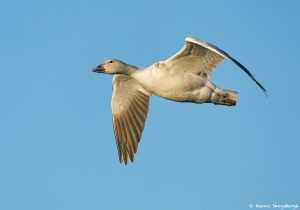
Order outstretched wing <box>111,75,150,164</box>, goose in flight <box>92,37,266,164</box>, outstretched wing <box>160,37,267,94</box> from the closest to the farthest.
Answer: outstretched wing <box>160,37,267,94</box> → goose in flight <box>92,37,266,164</box> → outstretched wing <box>111,75,150,164</box>

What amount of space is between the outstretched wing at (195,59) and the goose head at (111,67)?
1847 mm

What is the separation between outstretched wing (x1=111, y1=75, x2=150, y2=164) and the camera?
22094 millimetres

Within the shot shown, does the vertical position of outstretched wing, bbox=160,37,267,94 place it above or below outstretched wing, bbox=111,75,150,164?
above

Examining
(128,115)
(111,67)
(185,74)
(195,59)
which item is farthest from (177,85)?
(128,115)

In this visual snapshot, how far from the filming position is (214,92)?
1956 cm

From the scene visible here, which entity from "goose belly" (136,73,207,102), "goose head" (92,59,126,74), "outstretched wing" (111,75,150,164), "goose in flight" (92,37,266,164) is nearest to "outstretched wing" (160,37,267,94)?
"goose in flight" (92,37,266,164)

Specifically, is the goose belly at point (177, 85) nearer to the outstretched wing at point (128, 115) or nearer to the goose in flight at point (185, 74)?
the goose in flight at point (185, 74)

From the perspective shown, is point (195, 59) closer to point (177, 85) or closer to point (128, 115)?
point (177, 85)

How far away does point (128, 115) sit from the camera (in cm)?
2247

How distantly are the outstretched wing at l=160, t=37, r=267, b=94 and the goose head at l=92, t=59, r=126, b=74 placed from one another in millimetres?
1847

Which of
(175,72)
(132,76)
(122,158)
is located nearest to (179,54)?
(175,72)

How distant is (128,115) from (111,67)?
2.24m

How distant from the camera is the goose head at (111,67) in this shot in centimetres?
2073

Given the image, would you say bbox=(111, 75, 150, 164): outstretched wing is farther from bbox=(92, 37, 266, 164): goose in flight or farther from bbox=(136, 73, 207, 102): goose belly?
bbox=(136, 73, 207, 102): goose belly
